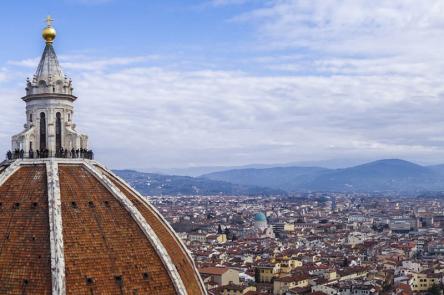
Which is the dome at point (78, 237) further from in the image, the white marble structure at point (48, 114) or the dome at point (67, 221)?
the white marble structure at point (48, 114)

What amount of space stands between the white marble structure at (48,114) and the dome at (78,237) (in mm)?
382

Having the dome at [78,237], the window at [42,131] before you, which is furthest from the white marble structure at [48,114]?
the dome at [78,237]

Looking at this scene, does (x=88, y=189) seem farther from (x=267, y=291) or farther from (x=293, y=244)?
(x=293, y=244)

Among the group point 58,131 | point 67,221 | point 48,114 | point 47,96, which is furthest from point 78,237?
point 47,96

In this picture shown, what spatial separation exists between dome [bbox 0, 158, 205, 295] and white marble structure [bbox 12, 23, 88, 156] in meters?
0.38

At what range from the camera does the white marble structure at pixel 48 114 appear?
14305 millimetres

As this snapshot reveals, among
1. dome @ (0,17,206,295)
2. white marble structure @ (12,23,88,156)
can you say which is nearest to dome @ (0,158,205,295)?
dome @ (0,17,206,295)

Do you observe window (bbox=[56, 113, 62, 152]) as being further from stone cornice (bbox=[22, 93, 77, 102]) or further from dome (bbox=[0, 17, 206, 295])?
stone cornice (bbox=[22, 93, 77, 102])

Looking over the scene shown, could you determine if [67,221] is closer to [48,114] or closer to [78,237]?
[78,237]

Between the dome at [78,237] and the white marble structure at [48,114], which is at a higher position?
the white marble structure at [48,114]

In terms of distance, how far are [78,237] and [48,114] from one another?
279 centimetres

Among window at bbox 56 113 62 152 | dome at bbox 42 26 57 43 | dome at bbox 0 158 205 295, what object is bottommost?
dome at bbox 0 158 205 295

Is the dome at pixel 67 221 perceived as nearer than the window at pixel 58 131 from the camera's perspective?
Yes

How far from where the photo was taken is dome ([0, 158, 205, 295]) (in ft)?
40.3
